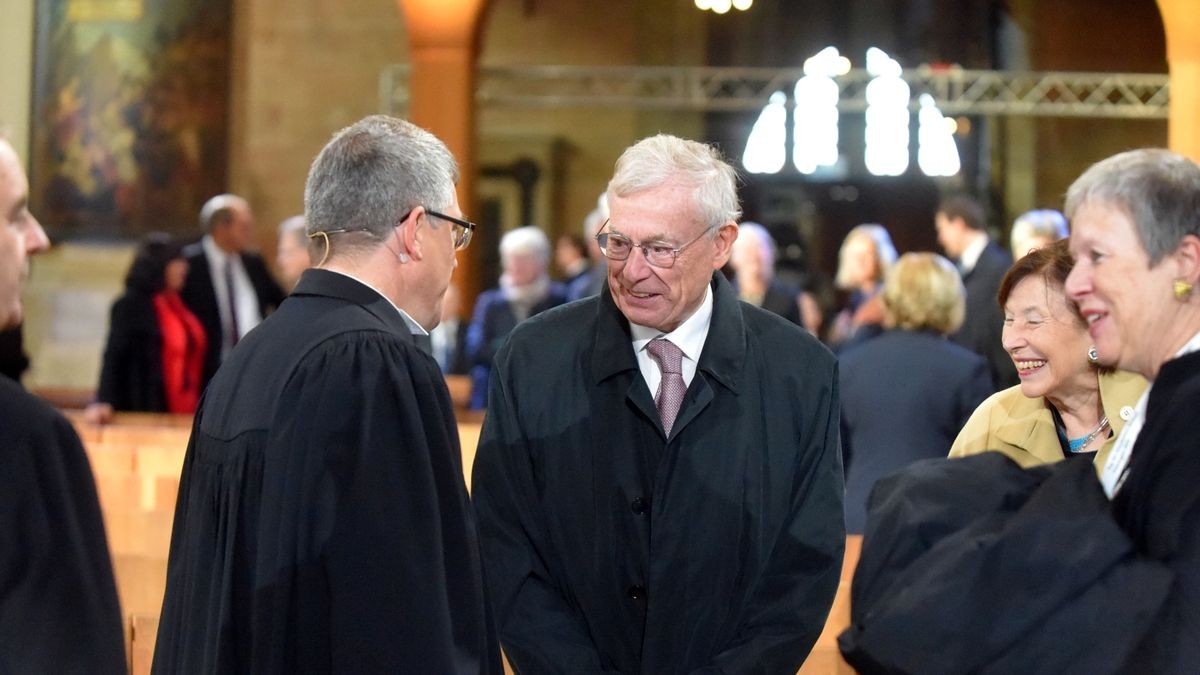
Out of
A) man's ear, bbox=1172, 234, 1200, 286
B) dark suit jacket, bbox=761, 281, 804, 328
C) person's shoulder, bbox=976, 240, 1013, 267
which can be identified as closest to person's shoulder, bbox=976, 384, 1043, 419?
man's ear, bbox=1172, 234, 1200, 286

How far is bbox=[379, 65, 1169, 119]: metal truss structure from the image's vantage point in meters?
14.6

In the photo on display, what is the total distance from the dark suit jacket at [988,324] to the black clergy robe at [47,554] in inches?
198

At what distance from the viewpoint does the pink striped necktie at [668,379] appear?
2988 mm

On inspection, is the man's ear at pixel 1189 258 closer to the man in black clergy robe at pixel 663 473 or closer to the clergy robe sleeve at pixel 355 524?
the man in black clergy robe at pixel 663 473

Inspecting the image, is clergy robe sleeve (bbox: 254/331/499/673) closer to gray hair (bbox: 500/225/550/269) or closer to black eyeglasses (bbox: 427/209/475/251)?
black eyeglasses (bbox: 427/209/475/251)

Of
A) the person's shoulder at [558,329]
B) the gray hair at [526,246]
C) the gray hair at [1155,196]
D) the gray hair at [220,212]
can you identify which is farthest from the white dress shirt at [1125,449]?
the gray hair at [220,212]

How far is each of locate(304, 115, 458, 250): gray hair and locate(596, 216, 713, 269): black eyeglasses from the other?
1.39 ft

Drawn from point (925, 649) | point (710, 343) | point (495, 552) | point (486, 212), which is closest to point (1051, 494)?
point (925, 649)

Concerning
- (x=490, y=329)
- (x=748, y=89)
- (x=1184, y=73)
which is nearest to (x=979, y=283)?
(x=490, y=329)

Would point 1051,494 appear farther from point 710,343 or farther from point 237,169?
point 237,169

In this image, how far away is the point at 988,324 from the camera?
680 centimetres

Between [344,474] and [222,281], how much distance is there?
613 cm

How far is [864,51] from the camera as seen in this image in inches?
750

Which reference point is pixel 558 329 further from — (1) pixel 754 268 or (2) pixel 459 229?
(1) pixel 754 268
